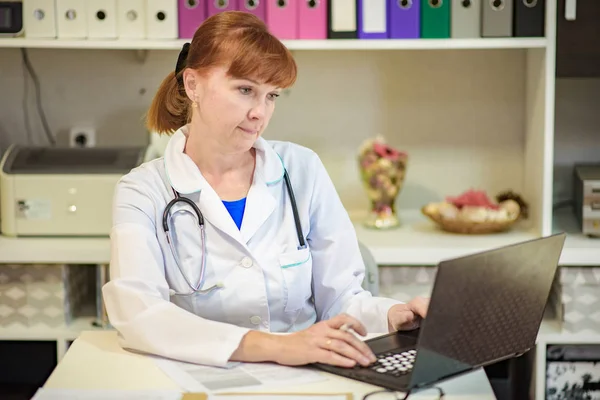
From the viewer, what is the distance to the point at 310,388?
4.58 ft

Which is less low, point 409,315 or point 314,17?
point 314,17

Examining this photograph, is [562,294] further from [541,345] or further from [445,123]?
[445,123]

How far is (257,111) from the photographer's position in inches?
67.6

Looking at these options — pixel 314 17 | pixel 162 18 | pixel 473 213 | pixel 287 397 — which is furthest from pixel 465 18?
pixel 287 397

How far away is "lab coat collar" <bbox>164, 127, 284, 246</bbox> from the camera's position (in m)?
1.76

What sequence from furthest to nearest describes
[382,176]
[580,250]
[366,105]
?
[366,105] < [382,176] < [580,250]

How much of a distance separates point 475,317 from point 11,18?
1875mm

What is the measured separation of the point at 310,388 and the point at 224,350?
0.58 ft

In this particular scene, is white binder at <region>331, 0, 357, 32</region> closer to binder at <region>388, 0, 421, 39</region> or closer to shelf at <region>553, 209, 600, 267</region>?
binder at <region>388, 0, 421, 39</region>

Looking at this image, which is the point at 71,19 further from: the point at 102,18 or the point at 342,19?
the point at 342,19

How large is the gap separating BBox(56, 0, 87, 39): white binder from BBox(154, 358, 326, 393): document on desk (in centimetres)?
143

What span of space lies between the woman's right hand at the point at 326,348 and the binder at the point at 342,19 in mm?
1329

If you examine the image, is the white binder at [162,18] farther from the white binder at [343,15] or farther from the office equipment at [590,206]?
the office equipment at [590,206]

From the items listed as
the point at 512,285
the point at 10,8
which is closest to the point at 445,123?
the point at 10,8
